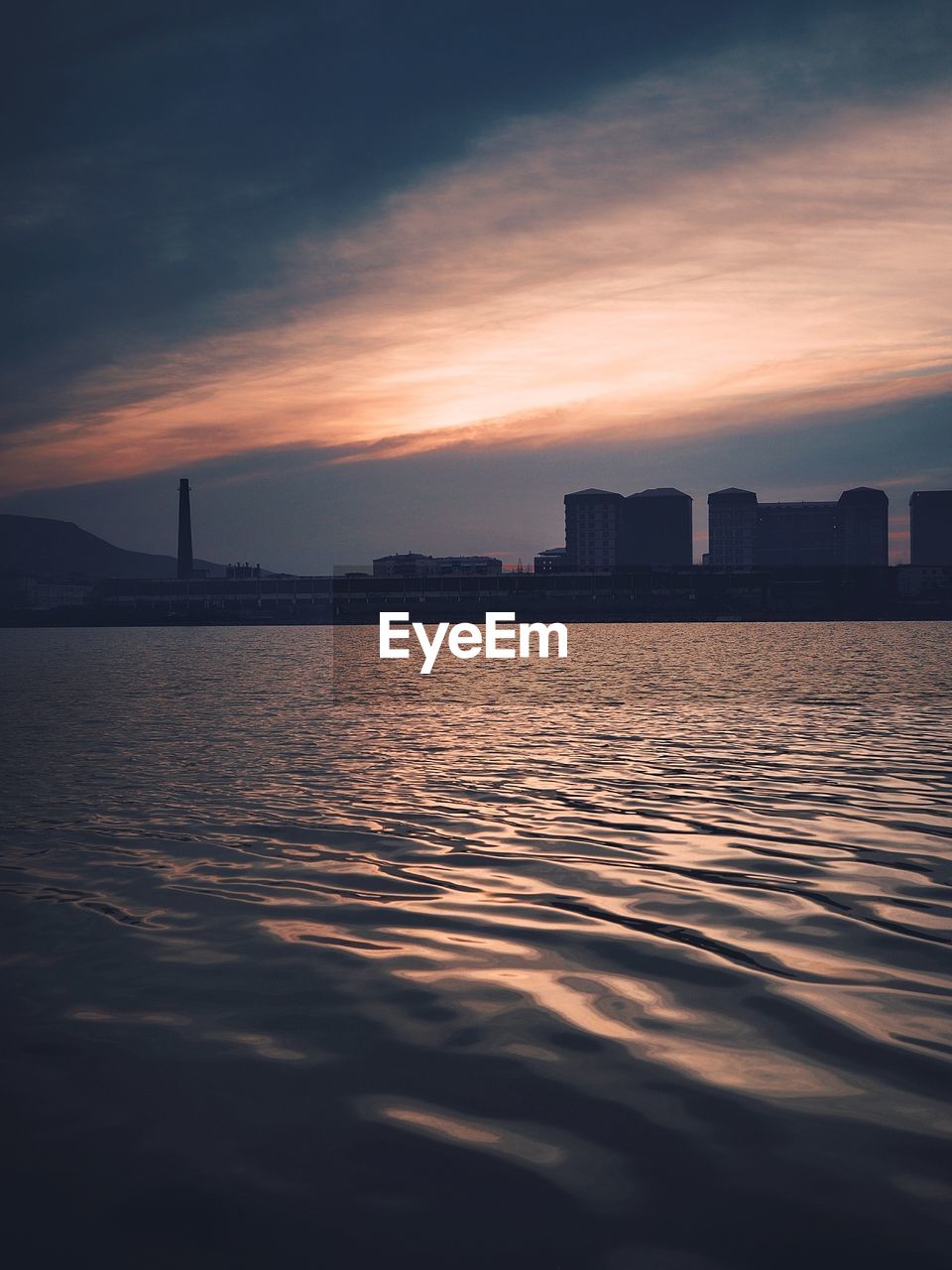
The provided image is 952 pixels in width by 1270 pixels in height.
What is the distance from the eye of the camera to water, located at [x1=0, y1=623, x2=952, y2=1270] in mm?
4910

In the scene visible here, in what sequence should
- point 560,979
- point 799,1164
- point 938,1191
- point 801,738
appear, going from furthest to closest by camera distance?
1. point 801,738
2. point 560,979
3. point 799,1164
4. point 938,1191

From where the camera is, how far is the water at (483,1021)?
491 cm

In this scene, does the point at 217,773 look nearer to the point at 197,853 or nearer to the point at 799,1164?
the point at 197,853

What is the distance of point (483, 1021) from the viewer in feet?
24.3

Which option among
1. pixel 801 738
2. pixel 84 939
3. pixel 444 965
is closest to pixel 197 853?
pixel 84 939

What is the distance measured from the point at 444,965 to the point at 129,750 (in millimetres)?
18083

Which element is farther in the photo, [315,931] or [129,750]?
[129,750]

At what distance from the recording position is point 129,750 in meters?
25.0

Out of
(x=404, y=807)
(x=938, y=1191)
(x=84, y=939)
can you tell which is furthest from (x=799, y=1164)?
(x=404, y=807)

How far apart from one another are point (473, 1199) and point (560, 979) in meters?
3.34

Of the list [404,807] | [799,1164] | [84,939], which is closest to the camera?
[799,1164]

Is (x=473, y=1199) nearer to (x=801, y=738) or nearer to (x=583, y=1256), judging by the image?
(x=583, y=1256)

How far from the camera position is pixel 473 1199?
16.4 ft

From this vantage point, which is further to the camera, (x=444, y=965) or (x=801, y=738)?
(x=801, y=738)
